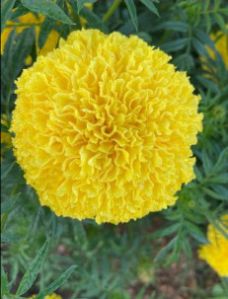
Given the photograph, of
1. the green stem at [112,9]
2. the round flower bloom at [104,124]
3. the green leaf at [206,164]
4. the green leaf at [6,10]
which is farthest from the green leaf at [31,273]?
the green stem at [112,9]

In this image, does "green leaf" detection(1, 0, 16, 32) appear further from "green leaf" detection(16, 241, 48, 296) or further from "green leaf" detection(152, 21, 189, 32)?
"green leaf" detection(152, 21, 189, 32)

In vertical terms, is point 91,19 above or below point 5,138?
above

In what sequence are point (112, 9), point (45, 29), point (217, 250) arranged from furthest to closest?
point (217, 250)
point (112, 9)
point (45, 29)

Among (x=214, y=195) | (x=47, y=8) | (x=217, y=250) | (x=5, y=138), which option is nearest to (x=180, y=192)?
(x=214, y=195)

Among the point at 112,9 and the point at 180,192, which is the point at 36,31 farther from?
the point at 180,192

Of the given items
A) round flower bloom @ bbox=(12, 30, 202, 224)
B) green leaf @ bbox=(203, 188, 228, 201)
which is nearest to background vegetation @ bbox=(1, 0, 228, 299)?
green leaf @ bbox=(203, 188, 228, 201)

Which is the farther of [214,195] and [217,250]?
[217,250]

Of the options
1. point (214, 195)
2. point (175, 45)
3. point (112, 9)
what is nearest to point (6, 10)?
point (112, 9)

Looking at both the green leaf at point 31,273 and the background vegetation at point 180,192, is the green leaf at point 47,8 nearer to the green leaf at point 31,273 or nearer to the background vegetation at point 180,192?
the background vegetation at point 180,192

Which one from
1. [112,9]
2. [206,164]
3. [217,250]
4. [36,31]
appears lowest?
[217,250]

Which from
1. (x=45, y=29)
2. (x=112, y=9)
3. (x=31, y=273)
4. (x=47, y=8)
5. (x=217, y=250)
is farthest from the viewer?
(x=217, y=250)
